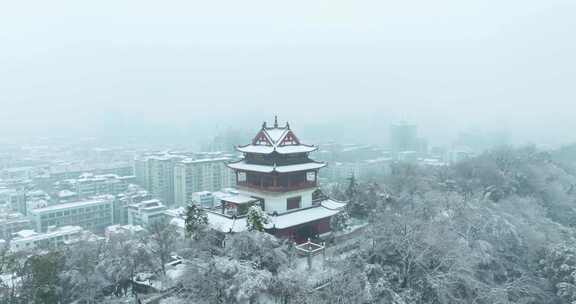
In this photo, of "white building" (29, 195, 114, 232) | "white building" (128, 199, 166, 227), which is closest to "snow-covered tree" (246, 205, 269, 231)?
"white building" (128, 199, 166, 227)

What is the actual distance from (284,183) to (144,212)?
3817 centimetres

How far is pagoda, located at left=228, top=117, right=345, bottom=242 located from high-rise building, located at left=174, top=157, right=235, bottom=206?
142 feet

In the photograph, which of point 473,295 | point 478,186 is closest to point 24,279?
point 473,295

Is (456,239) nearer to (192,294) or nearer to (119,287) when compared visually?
(192,294)

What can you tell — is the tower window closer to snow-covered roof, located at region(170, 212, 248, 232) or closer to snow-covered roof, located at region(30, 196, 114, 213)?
snow-covered roof, located at region(170, 212, 248, 232)

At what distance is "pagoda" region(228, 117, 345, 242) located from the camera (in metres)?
25.0

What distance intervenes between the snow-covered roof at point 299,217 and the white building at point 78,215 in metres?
42.3

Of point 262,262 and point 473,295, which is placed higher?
point 262,262

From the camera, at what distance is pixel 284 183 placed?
25578 mm

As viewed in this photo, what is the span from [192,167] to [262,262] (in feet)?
172

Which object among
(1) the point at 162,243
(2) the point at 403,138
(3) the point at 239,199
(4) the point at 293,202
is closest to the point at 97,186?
(3) the point at 239,199

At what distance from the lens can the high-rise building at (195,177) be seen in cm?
6931

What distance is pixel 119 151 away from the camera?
509 ft

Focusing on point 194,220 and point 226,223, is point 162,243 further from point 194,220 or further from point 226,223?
point 226,223
